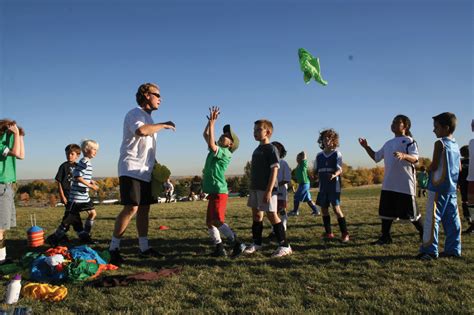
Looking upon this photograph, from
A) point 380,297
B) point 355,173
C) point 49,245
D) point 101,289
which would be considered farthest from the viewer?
point 355,173

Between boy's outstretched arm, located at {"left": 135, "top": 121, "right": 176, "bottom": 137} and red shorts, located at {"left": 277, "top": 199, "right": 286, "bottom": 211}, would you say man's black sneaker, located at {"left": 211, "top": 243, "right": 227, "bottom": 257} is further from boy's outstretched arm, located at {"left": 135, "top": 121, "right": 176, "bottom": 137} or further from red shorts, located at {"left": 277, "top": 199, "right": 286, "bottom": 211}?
red shorts, located at {"left": 277, "top": 199, "right": 286, "bottom": 211}

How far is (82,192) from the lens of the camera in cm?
702

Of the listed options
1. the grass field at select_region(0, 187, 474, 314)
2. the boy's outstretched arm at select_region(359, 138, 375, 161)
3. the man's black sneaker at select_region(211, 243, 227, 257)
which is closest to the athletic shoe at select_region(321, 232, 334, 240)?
the grass field at select_region(0, 187, 474, 314)

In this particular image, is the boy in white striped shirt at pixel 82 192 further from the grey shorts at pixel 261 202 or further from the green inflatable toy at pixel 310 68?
the green inflatable toy at pixel 310 68

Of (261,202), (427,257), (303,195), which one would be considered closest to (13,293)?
(261,202)

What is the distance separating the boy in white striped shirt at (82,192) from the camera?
680 centimetres

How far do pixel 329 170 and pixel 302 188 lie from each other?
4376 mm

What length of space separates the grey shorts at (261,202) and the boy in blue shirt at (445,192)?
2.11 metres

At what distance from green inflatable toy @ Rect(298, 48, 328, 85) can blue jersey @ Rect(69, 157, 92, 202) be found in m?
4.49

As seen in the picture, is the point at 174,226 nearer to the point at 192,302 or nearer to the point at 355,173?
the point at 192,302

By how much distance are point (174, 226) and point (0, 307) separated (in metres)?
5.53

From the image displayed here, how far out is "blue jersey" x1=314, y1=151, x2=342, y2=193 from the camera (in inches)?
267

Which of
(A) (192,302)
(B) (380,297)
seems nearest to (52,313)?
(A) (192,302)

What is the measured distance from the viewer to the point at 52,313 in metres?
3.10
